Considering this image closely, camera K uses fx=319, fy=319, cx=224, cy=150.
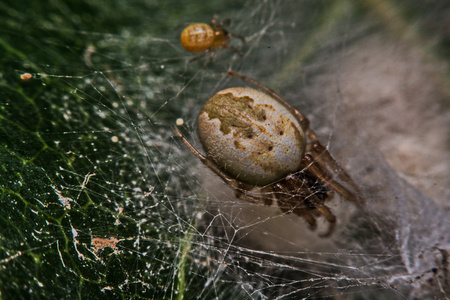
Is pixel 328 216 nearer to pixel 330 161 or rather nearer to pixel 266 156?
pixel 330 161

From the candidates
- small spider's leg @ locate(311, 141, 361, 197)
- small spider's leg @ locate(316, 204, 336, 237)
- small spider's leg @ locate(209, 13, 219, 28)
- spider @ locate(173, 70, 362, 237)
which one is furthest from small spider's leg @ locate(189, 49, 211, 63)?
small spider's leg @ locate(316, 204, 336, 237)

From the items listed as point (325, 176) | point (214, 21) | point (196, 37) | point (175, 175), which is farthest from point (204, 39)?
point (325, 176)

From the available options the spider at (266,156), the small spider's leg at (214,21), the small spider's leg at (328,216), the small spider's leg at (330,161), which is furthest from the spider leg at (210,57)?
the small spider's leg at (328,216)

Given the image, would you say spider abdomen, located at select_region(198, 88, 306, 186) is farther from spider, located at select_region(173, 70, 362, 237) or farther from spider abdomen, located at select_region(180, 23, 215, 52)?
spider abdomen, located at select_region(180, 23, 215, 52)

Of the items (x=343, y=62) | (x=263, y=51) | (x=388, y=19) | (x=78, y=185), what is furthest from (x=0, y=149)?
(x=388, y=19)

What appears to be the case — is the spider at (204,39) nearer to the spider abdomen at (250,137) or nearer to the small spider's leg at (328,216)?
the spider abdomen at (250,137)

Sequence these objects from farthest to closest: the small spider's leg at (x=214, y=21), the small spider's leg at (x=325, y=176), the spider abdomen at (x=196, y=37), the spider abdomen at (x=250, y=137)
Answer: the small spider's leg at (x=214, y=21) → the spider abdomen at (x=196, y=37) → the small spider's leg at (x=325, y=176) → the spider abdomen at (x=250, y=137)
